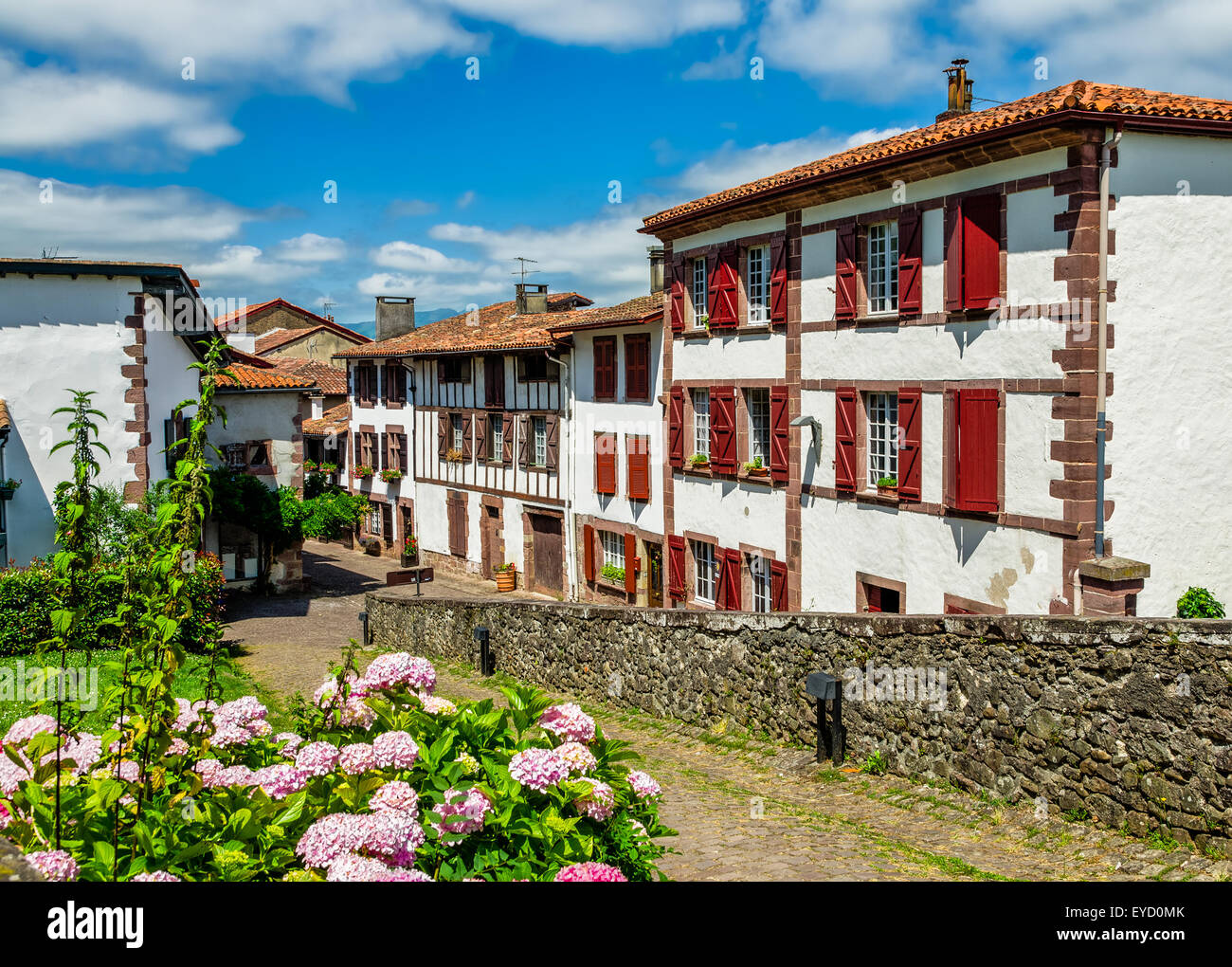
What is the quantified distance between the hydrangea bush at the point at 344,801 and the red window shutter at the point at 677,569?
17.9 metres

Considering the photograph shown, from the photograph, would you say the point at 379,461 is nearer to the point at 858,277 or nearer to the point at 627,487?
the point at 627,487

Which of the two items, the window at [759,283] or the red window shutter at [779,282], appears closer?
the red window shutter at [779,282]

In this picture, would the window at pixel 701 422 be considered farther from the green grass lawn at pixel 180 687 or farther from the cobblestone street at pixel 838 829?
the green grass lawn at pixel 180 687

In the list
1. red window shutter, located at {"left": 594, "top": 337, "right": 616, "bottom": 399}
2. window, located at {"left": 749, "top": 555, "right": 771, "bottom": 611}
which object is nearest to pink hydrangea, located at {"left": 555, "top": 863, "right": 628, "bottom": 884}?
window, located at {"left": 749, "top": 555, "right": 771, "bottom": 611}

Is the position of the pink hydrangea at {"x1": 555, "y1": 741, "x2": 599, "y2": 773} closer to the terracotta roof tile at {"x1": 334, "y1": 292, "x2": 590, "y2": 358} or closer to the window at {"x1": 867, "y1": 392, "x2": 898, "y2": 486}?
the window at {"x1": 867, "y1": 392, "x2": 898, "y2": 486}

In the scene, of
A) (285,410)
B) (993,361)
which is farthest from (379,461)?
(993,361)

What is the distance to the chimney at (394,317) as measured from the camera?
40.3 m

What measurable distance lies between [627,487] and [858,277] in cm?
949

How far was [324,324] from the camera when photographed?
182 ft

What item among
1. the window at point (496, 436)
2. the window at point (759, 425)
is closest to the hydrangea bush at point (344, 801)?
the window at point (759, 425)

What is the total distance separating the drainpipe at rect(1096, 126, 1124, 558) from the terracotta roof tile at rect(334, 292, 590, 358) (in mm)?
16975

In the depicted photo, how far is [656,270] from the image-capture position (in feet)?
88.1

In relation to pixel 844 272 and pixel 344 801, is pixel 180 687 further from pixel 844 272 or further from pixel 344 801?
pixel 844 272

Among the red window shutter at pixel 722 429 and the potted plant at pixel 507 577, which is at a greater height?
the red window shutter at pixel 722 429
